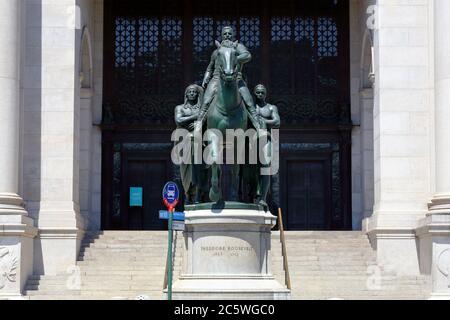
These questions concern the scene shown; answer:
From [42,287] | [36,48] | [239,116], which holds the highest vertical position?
[36,48]

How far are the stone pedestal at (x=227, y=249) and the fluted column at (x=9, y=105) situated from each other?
347 inches

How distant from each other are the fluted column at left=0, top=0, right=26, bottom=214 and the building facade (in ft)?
0.12

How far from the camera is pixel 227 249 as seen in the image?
18.5 meters

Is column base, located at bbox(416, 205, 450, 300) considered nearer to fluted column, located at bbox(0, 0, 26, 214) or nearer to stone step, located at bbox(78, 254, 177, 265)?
stone step, located at bbox(78, 254, 177, 265)

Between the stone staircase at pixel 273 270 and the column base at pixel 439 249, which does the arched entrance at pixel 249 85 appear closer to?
the stone staircase at pixel 273 270

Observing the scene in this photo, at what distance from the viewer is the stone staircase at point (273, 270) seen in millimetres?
25500

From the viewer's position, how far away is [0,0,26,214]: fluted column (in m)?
26.6

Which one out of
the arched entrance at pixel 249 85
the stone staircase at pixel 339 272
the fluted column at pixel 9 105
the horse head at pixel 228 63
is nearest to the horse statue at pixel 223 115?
the horse head at pixel 228 63

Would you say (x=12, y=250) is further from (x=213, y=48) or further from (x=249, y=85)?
(x=213, y=48)
